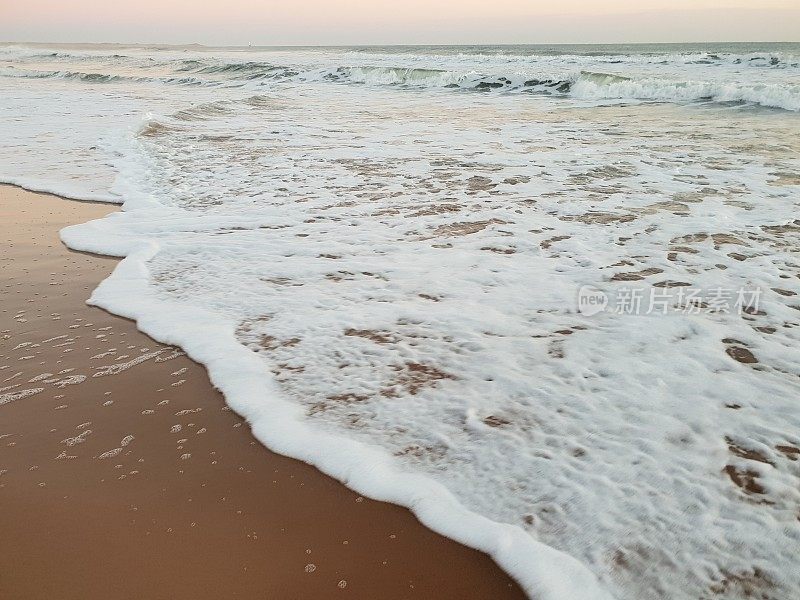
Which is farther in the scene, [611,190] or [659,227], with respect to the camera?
[611,190]

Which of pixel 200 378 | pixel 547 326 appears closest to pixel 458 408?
pixel 547 326

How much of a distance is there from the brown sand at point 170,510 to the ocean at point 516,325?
0.44ft

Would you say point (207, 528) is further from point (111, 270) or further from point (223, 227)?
point (223, 227)

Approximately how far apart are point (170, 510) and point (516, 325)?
209 centimetres

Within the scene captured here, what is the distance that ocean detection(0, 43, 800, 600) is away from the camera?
2.04 meters

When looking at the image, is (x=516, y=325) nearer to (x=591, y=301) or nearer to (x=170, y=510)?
(x=591, y=301)

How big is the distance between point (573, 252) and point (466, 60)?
32.7 meters

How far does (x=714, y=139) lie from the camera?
1004 cm

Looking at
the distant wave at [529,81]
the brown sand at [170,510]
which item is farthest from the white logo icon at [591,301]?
the distant wave at [529,81]

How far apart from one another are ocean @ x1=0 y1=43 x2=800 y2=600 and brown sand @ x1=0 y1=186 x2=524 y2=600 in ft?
0.44

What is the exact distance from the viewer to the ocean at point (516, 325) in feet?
6.71

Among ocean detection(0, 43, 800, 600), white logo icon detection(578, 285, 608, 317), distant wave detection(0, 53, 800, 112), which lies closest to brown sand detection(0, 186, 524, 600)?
ocean detection(0, 43, 800, 600)

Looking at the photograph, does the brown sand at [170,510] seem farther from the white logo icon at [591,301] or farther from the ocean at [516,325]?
the white logo icon at [591,301]

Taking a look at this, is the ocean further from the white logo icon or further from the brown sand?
the brown sand
